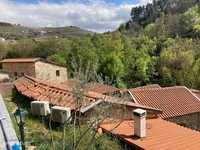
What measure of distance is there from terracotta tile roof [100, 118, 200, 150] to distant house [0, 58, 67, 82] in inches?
832

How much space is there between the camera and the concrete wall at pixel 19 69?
34.8m

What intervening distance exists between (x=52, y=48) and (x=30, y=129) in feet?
145

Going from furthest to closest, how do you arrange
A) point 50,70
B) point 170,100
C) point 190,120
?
point 50,70
point 170,100
point 190,120

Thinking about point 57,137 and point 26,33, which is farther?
point 26,33

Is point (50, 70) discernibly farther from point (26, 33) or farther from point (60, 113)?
point (26, 33)

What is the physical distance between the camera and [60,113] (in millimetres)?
10602

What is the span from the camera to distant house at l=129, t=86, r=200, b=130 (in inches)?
843

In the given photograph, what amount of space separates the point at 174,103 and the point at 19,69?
760 inches

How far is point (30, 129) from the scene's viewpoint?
10.8 metres

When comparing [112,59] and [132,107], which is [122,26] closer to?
[112,59]

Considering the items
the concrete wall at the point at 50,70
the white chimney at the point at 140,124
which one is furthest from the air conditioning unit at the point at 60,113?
the concrete wall at the point at 50,70

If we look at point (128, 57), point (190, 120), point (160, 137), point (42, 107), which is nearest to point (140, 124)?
point (160, 137)

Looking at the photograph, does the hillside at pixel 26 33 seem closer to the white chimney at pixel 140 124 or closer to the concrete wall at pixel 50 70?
the concrete wall at pixel 50 70

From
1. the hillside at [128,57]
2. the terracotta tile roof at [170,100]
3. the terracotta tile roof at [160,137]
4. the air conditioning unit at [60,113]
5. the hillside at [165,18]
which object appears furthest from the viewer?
the hillside at [165,18]
